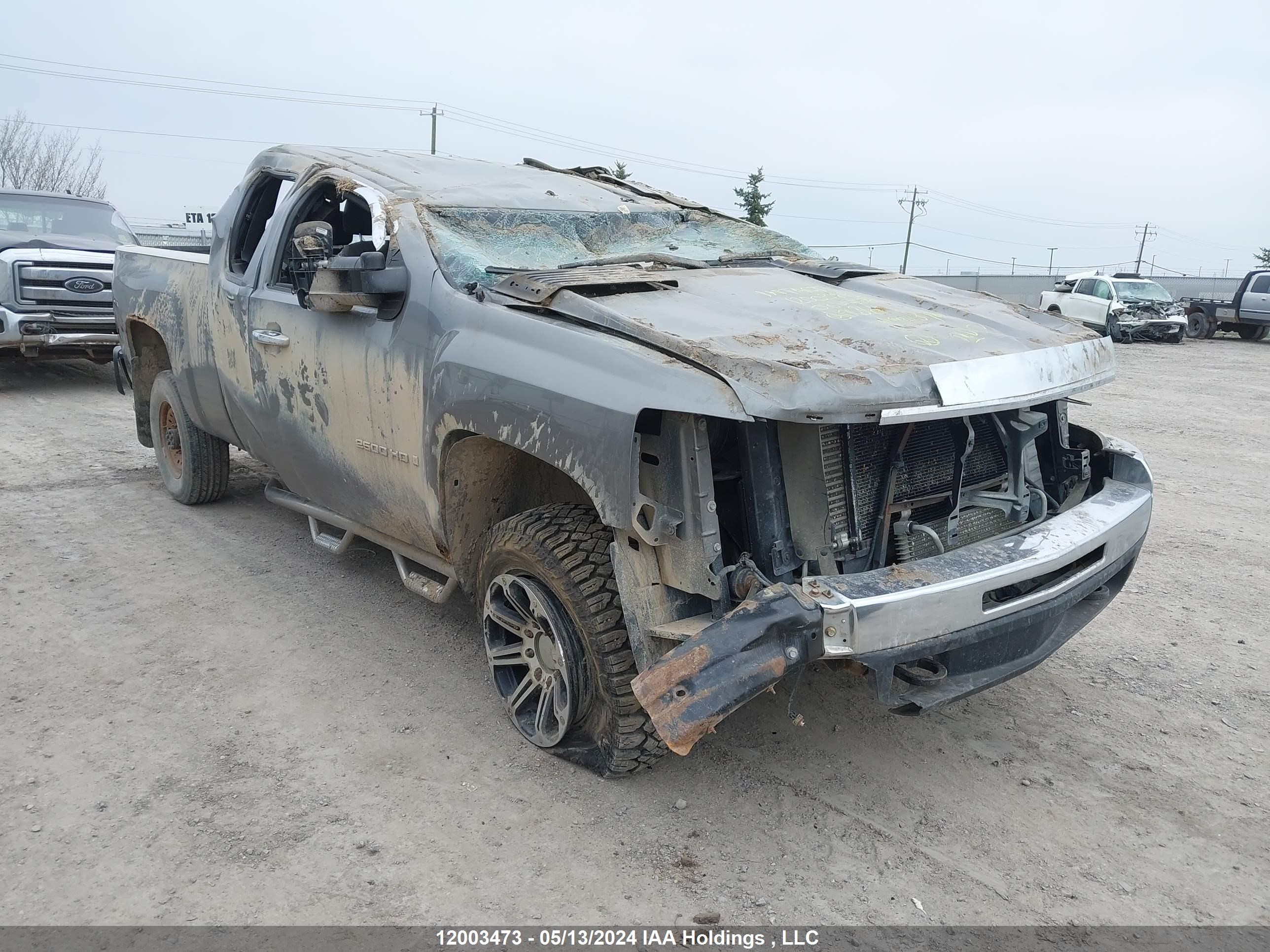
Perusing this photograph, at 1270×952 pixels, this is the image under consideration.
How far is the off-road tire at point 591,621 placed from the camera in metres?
3.01

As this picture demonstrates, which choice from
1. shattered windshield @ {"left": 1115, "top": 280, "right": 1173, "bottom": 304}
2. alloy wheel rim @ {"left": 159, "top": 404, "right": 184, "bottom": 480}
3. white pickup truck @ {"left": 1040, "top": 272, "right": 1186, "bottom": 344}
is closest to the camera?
alloy wheel rim @ {"left": 159, "top": 404, "right": 184, "bottom": 480}

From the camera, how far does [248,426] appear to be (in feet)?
15.9

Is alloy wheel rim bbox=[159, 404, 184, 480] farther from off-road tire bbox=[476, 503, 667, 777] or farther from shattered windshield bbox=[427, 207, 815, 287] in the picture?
off-road tire bbox=[476, 503, 667, 777]

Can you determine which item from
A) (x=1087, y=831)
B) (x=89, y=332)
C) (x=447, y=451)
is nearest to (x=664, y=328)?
(x=447, y=451)

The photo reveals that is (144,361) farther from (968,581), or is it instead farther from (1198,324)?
(1198,324)

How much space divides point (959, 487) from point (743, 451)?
84cm

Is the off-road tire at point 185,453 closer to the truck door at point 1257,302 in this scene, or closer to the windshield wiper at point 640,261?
the windshield wiper at point 640,261

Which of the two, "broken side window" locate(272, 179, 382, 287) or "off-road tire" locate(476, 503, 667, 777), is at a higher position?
"broken side window" locate(272, 179, 382, 287)

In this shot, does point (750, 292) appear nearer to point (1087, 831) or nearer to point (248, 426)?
point (1087, 831)

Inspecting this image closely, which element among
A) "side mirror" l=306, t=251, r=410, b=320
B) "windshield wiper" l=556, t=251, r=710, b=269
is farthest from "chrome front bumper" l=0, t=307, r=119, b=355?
"windshield wiper" l=556, t=251, r=710, b=269

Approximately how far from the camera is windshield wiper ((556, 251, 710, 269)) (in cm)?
389

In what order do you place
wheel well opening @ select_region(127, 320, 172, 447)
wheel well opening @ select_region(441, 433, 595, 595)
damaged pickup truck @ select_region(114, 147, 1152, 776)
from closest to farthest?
damaged pickup truck @ select_region(114, 147, 1152, 776) → wheel well opening @ select_region(441, 433, 595, 595) → wheel well opening @ select_region(127, 320, 172, 447)

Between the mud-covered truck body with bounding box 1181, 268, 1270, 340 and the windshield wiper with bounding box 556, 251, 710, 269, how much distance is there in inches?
892

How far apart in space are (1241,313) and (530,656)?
24029 mm
